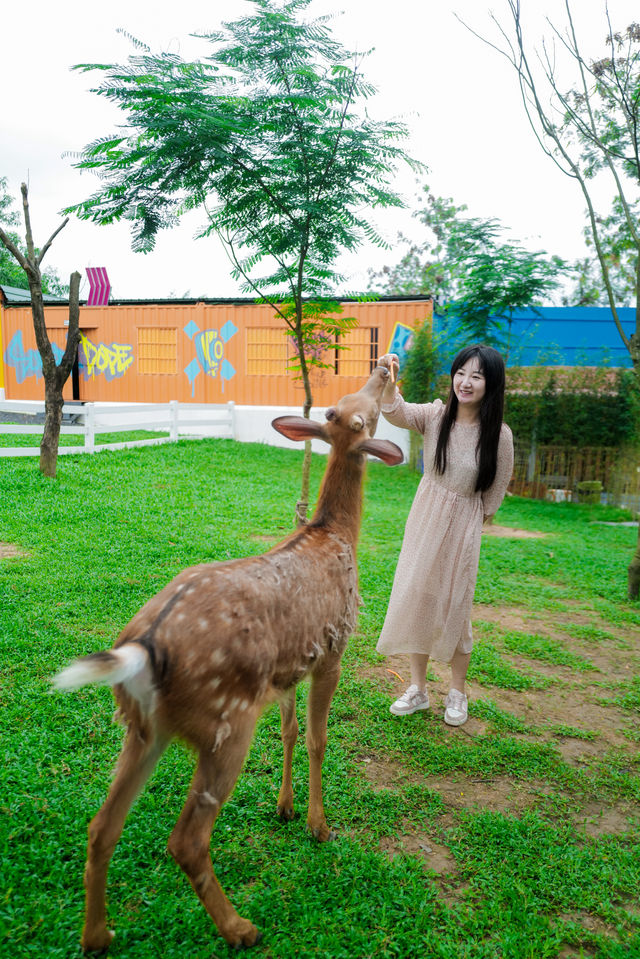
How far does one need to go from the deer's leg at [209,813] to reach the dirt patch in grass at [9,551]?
13.8 ft

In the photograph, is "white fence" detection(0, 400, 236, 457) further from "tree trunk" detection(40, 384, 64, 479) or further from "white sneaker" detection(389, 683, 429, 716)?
"white sneaker" detection(389, 683, 429, 716)

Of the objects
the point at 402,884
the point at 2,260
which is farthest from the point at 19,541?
the point at 2,260

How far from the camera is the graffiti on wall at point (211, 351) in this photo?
640 inches

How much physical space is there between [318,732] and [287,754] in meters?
0.20

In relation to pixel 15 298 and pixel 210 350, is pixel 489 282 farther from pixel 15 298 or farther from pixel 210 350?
pixel 15 298

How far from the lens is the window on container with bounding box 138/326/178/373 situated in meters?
16.9

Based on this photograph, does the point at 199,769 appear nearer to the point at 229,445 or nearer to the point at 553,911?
the point at 553,911

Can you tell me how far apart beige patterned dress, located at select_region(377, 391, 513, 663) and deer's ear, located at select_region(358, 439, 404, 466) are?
2.45ft

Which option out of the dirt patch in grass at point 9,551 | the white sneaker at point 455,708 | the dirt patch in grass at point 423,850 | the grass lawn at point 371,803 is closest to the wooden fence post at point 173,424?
the dirt patch in grass at point 9,551

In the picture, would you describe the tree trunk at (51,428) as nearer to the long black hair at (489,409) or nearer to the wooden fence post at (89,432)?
the wooden fence post at (89,432)

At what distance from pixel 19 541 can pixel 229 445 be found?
7.86 m

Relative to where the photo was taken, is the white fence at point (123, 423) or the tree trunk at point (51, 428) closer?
the tree trunk at point (51, 428)

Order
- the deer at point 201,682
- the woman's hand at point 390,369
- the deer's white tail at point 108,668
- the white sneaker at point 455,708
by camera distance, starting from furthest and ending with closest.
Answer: the white sneaker at point 455,708 → the woman's hand at point 390,369 → the deer at point 201,682 → the deer's white tail at point 108,668

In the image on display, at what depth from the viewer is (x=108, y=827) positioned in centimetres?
193
